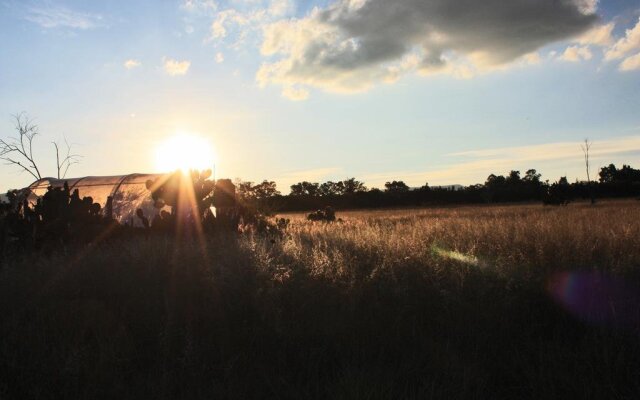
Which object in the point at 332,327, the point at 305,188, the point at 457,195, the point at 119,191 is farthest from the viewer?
the point at 305,188

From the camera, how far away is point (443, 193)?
8000cm

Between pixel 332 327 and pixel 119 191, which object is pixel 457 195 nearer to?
pixel 119 191

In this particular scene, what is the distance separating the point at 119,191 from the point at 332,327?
55.5 ft

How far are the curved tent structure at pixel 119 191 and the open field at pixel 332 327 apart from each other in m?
11.0

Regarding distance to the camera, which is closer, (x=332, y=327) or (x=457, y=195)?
(x=332, y=327)

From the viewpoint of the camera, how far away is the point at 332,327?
5.08 metres

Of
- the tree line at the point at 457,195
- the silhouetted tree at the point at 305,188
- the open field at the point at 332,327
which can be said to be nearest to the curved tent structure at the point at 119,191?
the open field at the point at 332,327

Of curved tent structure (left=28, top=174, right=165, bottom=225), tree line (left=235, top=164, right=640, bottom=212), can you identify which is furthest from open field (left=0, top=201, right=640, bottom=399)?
tree line (left=235, top=164, right=640, bottom=212)

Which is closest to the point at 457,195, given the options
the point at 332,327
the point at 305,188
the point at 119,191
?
the point at 305,188

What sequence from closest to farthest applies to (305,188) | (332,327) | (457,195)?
1. (332,327)
2. (457,195)
3. (305,188)

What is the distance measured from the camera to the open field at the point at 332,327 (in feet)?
13.7

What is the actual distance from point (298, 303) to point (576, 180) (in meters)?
73.3

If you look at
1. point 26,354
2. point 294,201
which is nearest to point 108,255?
point 26,354

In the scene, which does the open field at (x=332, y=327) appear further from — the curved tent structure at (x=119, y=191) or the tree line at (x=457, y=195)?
the tree line at (x=457, y=195)
